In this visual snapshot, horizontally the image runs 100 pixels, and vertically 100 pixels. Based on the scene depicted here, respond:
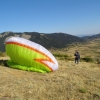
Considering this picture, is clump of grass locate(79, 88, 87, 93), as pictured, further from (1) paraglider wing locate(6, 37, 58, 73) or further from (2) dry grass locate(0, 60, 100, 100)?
(1) paraglider wing locate(6, 37, 58, 73)

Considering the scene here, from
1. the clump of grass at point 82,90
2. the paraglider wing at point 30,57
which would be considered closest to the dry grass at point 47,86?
the clump of grass at point 82,90

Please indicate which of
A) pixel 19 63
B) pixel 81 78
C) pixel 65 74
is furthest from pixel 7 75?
pixel 81 78

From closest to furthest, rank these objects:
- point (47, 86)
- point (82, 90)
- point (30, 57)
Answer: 1. point (82, 90)
2. point (47, 86)
3. point (30, 57)

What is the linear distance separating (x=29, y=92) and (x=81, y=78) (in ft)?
18.7

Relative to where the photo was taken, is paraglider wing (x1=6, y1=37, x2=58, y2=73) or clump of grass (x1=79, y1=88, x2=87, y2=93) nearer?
clump of grass (x1=79, y1=88, x2=87, y2=93)

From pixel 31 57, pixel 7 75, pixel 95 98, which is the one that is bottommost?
pixel 95 98

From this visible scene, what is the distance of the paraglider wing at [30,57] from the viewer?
1752 cm

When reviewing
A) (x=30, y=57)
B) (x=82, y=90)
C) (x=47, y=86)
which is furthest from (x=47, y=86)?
(x=30, y=57)

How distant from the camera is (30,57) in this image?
17.5 meters

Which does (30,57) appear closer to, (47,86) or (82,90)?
(47,86)

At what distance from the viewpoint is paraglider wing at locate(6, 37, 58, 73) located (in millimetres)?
17516

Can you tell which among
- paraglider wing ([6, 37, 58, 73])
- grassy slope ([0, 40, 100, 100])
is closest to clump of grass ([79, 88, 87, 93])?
grassy slope ([0, 40, 100, 100])

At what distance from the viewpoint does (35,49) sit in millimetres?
17688

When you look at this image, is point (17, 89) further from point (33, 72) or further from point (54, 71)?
point (54, 71)
